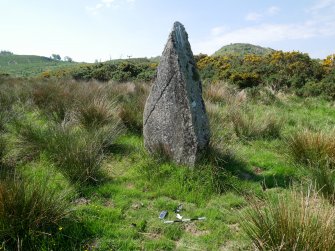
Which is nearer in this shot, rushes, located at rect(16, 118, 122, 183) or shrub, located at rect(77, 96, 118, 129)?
rushes, located at rect(16, 118, 122, 183)

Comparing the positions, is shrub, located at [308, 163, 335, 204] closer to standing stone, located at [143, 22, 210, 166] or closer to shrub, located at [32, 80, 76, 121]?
standing stone, located at [143, 22, 210, 166]

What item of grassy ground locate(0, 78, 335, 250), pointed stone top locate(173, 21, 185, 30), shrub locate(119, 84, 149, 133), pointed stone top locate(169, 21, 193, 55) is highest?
pointed stone top locate(173, 21, 185, 30)

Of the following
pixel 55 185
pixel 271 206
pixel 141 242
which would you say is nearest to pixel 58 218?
pixel 141 242

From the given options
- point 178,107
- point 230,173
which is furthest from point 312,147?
point 178,107

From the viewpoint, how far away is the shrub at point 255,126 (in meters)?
7.46

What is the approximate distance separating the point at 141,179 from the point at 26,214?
2.01m

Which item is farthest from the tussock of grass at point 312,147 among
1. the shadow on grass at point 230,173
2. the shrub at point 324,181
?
the shrub at point 324,181

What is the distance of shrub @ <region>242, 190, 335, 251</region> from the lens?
2.69m

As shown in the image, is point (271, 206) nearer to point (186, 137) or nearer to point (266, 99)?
point (186, 137)

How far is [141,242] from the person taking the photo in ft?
12.3

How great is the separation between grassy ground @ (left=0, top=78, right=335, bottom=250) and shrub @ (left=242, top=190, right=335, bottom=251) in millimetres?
233

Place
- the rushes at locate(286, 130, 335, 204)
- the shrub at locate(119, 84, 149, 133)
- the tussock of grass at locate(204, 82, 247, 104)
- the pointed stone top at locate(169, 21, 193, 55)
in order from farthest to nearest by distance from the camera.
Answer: the tussock of grass at locate(204, 82, 247, 104) → the shrub at locate(119, 84, 149, 133) → the pointed stone top at locate(169, 21, 193, 55) → the rushes at locate(286, 130, 335, 204)

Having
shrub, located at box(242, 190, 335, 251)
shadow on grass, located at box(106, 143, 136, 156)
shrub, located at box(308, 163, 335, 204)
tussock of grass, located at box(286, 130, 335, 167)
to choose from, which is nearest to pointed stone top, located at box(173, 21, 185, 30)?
shadow on grass, located at box(106, 143, 136, 156)

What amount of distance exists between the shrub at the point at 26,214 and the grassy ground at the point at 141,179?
4cm
